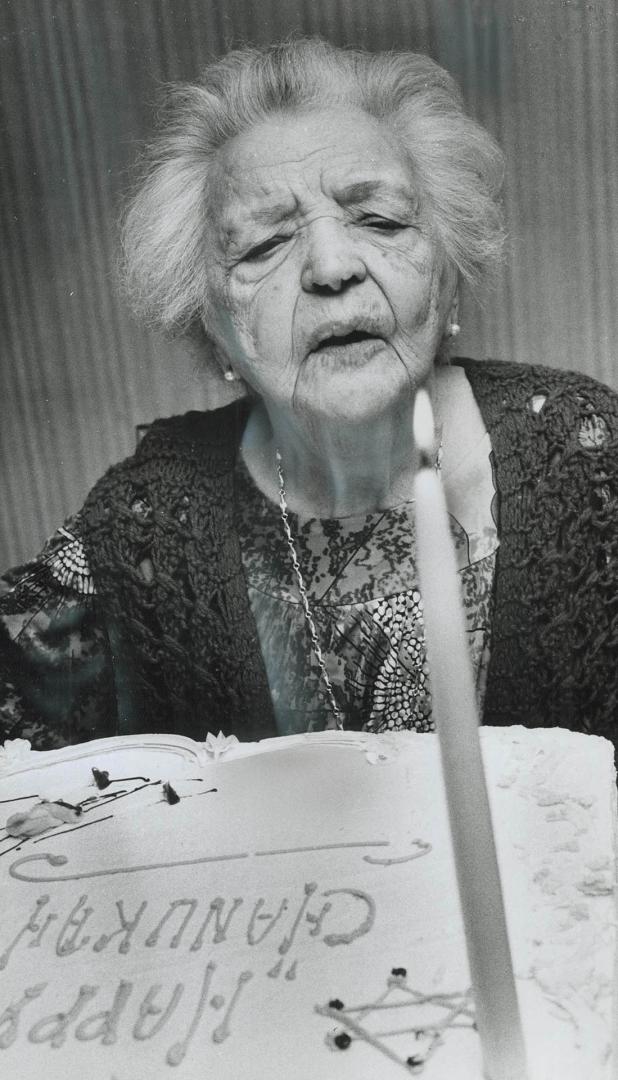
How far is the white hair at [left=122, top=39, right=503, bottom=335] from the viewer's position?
2.43 feet

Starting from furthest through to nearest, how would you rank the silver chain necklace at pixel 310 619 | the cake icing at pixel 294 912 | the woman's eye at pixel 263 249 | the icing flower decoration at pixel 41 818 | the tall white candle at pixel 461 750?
the silver chain necklace at pixel 310 619, the woman's eye at pixel 263 249, the icing flower decoration at pixel 41 818, the cake icing at pixel 294 912, the tall white candle at pixel 461 750

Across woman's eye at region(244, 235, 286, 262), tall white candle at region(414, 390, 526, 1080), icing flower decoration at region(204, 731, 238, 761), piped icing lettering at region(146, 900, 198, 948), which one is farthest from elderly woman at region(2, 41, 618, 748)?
tall white candle at region(414, 390, 526, 1080)

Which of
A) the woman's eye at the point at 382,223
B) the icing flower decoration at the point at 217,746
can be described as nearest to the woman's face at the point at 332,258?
the woman's eye at the point at 382,223

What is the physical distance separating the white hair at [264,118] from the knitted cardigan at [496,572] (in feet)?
0.37

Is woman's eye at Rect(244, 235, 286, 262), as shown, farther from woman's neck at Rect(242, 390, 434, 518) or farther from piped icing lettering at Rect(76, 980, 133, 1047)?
piped icing lettering at Rect(76, 980, 133, 1047)

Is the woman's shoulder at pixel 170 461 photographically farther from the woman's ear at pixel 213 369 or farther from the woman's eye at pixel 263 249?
the woman's eye at pixel 263 249

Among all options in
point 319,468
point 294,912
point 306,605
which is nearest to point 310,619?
point 306,605

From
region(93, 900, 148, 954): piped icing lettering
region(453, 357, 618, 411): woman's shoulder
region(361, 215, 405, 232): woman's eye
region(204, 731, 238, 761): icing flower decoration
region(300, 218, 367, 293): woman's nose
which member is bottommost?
region(93, 900, 148, 954): piped icing lettering

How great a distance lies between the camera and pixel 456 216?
2.58ft

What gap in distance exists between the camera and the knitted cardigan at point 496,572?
770 millimetres

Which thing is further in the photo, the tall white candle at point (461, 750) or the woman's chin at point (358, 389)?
the woman's chin at point (358, 389)

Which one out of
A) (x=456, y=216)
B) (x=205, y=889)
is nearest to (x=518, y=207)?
(x=456, y=216)

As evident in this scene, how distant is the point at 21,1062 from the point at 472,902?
0.27 m

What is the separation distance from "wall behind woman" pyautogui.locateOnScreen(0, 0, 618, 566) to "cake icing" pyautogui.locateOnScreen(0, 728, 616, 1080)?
33 centimetres
